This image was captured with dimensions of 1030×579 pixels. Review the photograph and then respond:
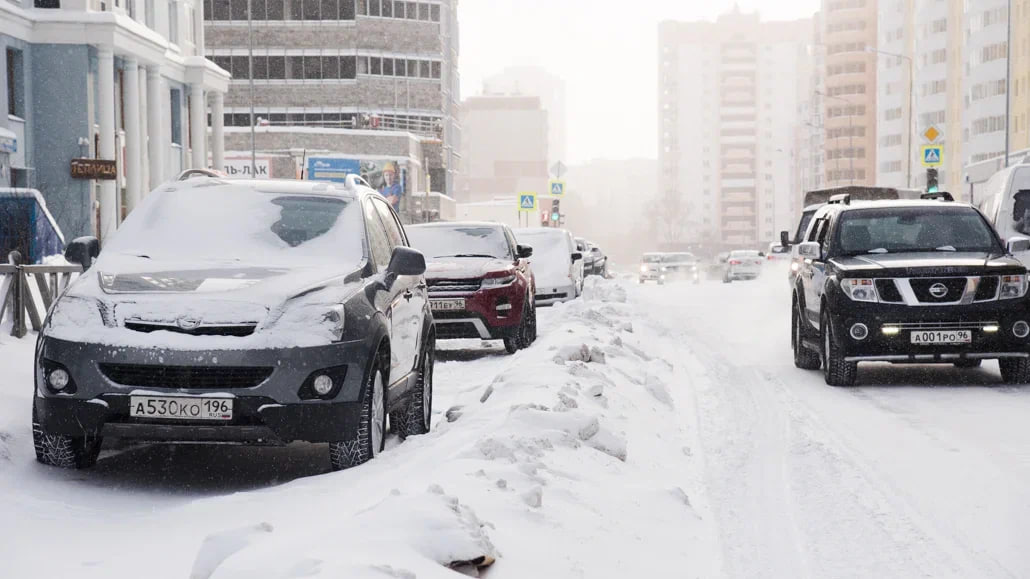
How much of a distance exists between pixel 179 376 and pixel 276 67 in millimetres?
84755

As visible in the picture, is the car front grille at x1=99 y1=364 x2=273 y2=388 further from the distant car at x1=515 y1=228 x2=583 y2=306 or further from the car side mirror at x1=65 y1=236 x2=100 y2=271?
the distant car at x1=515 y1=228 x2=583 y2=306

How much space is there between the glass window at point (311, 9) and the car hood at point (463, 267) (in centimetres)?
7503

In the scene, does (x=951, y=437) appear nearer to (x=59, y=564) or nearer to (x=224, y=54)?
(x=59, y=564)

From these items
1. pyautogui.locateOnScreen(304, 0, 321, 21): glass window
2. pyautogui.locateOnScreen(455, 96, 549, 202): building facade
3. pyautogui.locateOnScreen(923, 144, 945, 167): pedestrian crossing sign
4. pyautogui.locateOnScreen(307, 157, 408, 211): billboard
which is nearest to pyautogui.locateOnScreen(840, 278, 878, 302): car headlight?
pyautogui.locateOnScreen(923, 144, 945, 167): pedestrian crossing sign

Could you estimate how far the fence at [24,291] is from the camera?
44.0 ft

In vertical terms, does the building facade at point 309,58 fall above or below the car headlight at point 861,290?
above

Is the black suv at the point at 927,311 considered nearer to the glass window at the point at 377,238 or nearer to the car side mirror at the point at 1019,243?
the car side mirror at the point at 1019,243

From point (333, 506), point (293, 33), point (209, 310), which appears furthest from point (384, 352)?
point (293, 33)

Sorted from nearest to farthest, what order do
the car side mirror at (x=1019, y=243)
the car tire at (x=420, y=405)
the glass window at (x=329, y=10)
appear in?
1. the car tire at (x=420, y=405)
2. the car side mirror at (x=1019, y=243)
3. the glass window at (x=329, y=10)

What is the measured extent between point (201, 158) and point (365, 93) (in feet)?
126

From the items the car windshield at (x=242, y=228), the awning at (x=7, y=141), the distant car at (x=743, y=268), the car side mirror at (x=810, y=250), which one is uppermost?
the awning at (x=7, y=141)

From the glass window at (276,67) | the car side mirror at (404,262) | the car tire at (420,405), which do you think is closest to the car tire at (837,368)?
the car tire at (420,405)

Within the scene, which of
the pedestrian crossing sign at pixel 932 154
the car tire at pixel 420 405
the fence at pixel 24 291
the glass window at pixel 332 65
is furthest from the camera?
the glass window at pixel 332 65

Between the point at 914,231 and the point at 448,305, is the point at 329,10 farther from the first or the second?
the point at 914,231
